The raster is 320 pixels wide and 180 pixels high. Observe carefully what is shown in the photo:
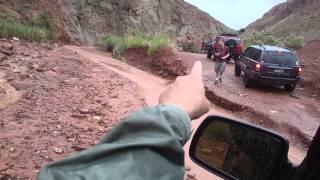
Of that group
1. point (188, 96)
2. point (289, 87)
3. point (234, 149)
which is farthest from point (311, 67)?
point (188, 96)

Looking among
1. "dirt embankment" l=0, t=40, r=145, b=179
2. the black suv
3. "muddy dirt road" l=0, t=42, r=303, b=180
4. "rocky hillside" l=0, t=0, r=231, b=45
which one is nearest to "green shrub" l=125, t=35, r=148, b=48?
"muddy dirt road" l=0, t=42, r=303, b=180

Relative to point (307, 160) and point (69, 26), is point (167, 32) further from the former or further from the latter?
point (307, 160)

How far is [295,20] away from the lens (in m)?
52.0

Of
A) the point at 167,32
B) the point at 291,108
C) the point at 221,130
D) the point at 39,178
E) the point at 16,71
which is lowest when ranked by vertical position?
the point at 167,32

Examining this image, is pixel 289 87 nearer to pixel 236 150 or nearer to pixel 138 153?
pixel 236 150

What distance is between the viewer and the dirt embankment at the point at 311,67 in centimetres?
1820

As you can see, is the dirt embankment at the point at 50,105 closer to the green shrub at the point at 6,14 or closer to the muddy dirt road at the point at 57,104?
the muddy dirt road at the point at 57,104

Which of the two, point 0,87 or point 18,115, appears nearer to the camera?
point 18,115

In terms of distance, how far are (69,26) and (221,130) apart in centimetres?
3146

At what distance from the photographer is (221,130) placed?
2199 millimetres

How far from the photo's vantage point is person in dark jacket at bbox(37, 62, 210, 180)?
118 cm

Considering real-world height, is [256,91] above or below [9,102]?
below


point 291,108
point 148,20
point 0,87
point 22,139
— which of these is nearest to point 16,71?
point 0,87

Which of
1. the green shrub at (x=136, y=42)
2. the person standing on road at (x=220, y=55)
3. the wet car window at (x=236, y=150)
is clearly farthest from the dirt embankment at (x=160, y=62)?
the wet car window at (x=236, y=150)
